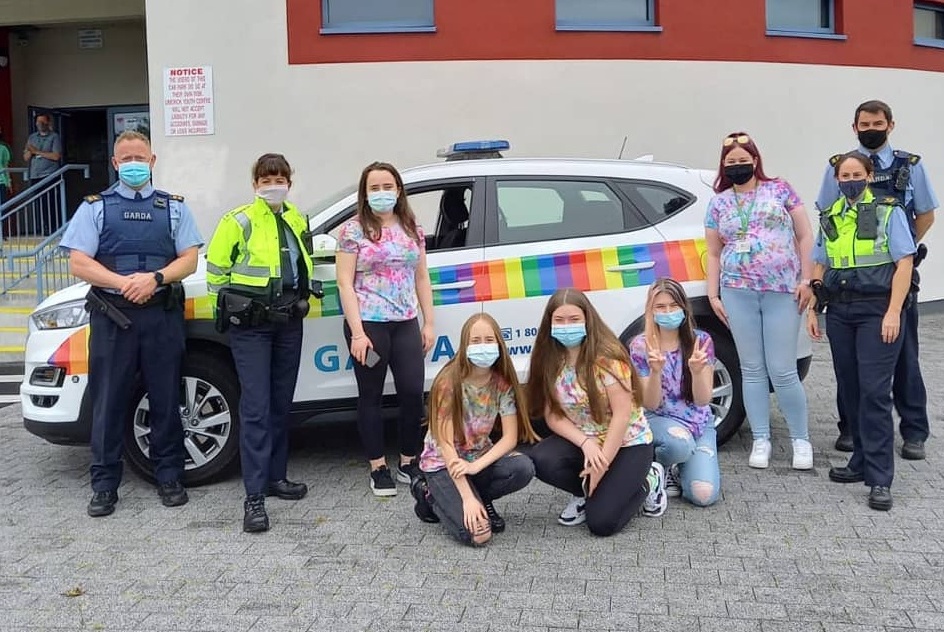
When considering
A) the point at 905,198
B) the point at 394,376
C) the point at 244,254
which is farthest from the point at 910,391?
the point at 244,254

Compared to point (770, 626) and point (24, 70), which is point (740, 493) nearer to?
point (770, 626)

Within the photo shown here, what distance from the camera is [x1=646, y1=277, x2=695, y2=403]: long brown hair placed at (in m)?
4.46

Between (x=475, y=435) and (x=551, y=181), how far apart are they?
183cm

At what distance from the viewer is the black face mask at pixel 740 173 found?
16.0 feet

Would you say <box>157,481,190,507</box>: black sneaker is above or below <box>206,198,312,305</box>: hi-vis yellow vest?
below

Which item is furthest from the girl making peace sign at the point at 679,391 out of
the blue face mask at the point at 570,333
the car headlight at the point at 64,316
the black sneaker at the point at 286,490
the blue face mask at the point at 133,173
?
the car headlight at the point at 64,316

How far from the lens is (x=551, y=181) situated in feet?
17.5

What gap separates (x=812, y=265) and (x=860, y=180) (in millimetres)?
577

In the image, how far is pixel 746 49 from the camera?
34.7ft

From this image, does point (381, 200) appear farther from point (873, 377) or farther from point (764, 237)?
point (873, 377)

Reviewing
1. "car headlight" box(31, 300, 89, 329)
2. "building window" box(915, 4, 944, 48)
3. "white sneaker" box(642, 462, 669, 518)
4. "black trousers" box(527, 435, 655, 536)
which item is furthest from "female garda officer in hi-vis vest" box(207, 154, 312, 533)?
"building window" box(915, 4, 944, 48)

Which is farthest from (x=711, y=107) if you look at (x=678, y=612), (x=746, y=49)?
(x=678, y=612)

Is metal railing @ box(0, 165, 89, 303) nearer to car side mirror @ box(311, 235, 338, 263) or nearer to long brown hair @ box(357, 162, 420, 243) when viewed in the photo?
car side mirror @ box(311, 235, 338, 263)

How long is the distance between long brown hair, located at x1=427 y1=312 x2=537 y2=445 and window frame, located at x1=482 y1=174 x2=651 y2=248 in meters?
1.16
